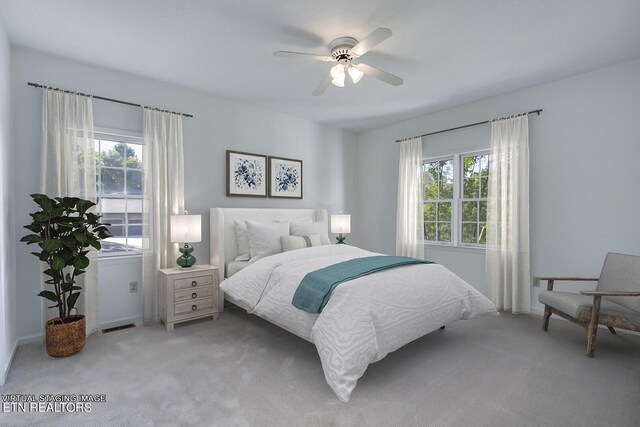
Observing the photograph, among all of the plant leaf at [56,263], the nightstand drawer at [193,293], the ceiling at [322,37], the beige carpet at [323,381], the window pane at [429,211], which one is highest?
the ceiling at [322,37]

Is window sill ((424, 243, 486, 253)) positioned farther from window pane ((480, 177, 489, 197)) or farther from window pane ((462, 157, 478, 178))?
window pane ((462, 157, 478, 178))

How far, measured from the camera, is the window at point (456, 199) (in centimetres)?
447

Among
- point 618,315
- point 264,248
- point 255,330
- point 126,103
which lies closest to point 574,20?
point 618,315

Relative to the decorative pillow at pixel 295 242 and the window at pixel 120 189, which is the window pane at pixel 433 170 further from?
the window at pixel 120 189

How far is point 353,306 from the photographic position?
2.31 m

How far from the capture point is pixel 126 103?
3.50m

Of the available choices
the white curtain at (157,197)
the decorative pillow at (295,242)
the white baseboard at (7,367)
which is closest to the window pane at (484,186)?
the decorative pillow at (295,242)

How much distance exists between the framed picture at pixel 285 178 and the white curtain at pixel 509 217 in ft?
9.16

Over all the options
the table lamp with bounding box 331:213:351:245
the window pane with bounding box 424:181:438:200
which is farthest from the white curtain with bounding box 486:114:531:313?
the table lamp with bounding box 331:213:351:245

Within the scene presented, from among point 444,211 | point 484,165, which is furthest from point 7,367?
point 484,165

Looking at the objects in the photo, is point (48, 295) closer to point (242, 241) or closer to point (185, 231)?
point (185, 231)

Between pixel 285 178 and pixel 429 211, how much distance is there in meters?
2.37

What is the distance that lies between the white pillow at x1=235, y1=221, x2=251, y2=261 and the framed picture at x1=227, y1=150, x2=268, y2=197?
53 centimetres

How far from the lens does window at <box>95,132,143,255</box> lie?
136 inches
